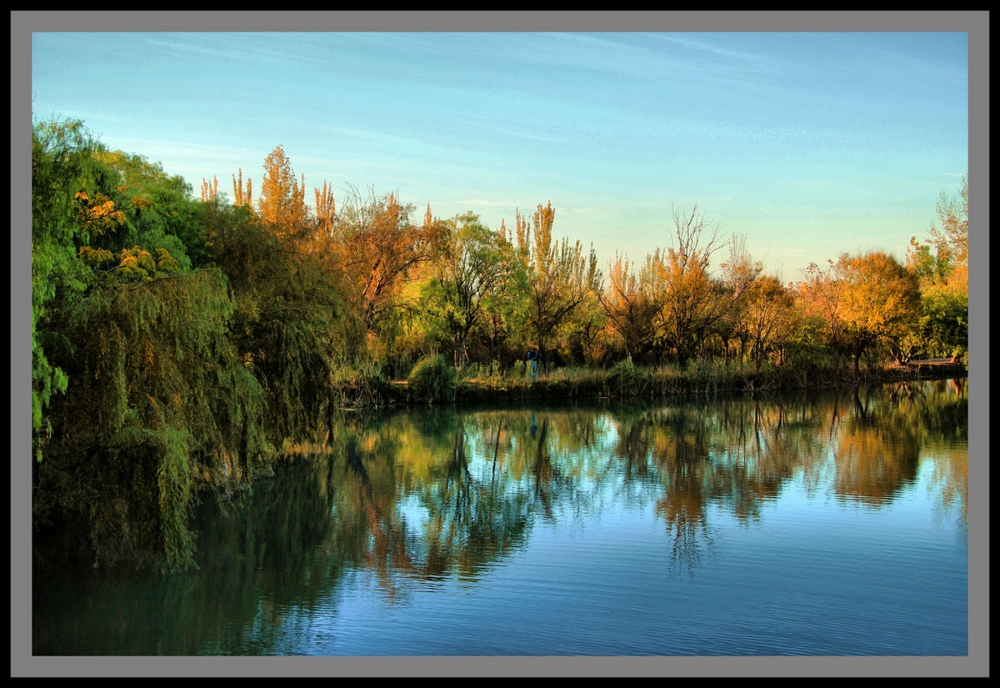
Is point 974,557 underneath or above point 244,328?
underneath

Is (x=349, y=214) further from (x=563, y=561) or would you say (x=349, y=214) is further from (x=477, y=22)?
(x=477, y=22)

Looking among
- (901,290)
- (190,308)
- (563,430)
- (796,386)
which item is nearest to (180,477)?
(190,308)

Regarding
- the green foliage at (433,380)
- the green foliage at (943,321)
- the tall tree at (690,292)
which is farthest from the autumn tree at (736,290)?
the green foliage at (433,380)

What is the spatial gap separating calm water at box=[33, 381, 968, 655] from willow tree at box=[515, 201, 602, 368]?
16.5 metres

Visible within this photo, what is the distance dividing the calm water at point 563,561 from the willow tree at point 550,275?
16.5m

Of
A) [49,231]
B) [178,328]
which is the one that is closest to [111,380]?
[178,328]

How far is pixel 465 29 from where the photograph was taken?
262 inches

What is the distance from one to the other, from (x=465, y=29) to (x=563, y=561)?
5439 millimetres

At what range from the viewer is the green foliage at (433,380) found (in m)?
27.2

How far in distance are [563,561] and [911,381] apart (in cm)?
3583

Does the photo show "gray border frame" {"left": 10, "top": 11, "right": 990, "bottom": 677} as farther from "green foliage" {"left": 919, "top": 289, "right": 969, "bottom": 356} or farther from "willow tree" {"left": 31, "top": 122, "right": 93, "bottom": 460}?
"green foliage" {"left": 919, "top": 289, "right": 969, "bottom": 356}

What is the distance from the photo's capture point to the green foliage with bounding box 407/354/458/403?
1069 inches

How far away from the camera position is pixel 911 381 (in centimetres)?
4122

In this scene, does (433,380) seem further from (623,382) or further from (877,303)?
(877,303)
